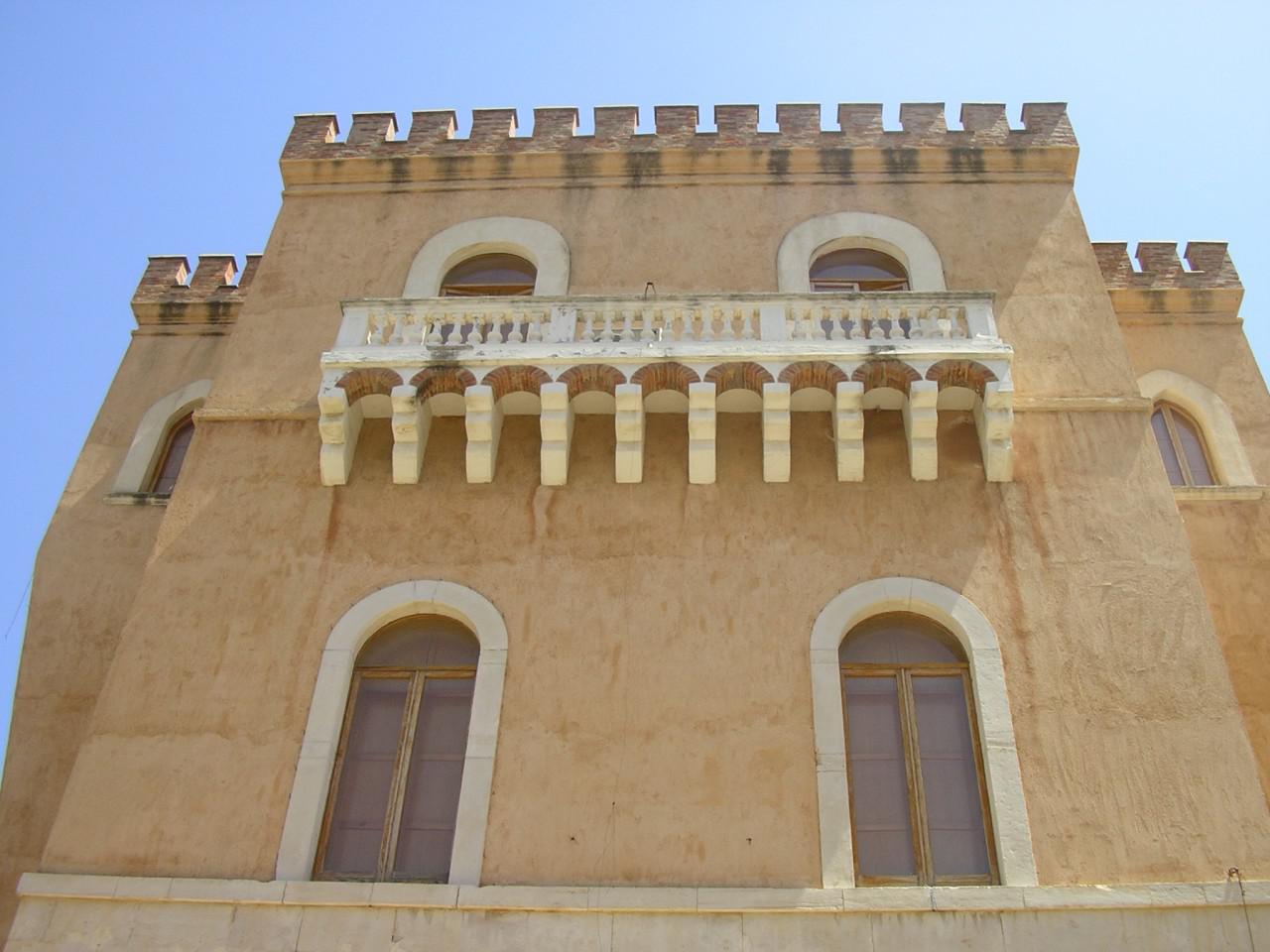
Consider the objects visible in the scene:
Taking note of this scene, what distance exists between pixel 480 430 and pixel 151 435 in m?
4.80

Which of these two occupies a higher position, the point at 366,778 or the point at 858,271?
the point at 858,271

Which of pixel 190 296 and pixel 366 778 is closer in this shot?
pixel 366 778

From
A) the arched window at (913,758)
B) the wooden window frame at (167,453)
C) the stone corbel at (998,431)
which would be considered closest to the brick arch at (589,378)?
the arched window at (913,758)

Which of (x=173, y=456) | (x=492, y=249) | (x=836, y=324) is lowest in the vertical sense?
(x=836, y=324)

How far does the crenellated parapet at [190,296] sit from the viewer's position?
50.8 feet

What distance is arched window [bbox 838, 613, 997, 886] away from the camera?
31.3 ft

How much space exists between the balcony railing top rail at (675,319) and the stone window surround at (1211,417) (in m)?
3.19

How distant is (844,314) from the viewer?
1187 cm

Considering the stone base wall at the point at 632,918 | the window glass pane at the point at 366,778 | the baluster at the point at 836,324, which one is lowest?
the stone base wall at the point at 632,918

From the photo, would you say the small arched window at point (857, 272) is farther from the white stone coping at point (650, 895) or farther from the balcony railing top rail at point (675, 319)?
the white stone coping at point (650, 895)

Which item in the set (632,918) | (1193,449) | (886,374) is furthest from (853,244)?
(632,918)

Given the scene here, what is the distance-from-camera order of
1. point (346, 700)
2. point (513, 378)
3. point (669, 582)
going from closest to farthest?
point (346, 700) < point (669, 582) < point (513, 378)

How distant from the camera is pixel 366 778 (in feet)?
33.7

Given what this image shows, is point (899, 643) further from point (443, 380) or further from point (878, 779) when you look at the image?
point (443, 380)
